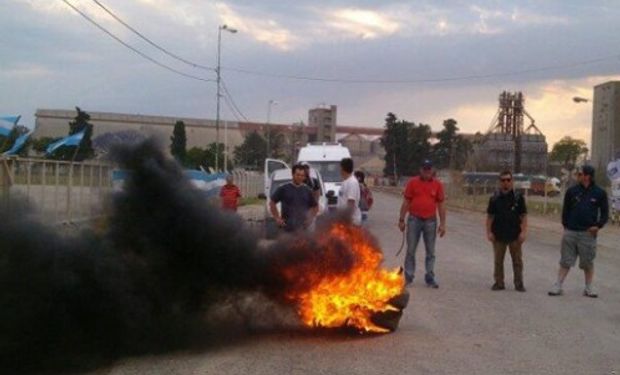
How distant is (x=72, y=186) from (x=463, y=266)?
9066mm

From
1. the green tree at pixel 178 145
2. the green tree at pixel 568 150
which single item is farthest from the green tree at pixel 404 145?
the green tree at pixel 178 145

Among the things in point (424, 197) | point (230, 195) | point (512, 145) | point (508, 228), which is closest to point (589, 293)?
point (508, 228)

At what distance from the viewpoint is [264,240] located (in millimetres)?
7434

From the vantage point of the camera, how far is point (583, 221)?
33.8 feet

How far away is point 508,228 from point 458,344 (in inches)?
156

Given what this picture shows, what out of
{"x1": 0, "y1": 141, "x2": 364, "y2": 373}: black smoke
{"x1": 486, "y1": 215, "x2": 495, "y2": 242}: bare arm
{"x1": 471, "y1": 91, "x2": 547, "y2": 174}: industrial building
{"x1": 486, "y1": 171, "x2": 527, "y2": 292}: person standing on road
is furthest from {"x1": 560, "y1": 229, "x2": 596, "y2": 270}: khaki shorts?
{"x1": 471, "y1": 91, "x2": 547, "y2": 174}: industrial building

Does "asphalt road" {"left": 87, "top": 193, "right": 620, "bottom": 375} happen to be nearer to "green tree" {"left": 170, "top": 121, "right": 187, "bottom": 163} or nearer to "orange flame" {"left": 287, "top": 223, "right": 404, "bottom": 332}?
"orange flame" {"left": 287, "top": 223, "right": 404, "bottom": 332}

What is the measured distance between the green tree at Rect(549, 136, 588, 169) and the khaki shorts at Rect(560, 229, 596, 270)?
93900 millimetres

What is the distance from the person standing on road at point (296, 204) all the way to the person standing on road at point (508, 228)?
9.62 ft

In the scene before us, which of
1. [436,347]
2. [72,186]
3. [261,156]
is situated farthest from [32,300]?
[261,156]

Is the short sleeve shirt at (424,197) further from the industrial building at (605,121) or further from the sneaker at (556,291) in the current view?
the industrial building at (605,121)

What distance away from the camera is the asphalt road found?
634 centimetres

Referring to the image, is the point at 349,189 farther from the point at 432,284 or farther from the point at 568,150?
the point at 568,150

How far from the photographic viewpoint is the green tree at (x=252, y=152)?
79.1 metres
